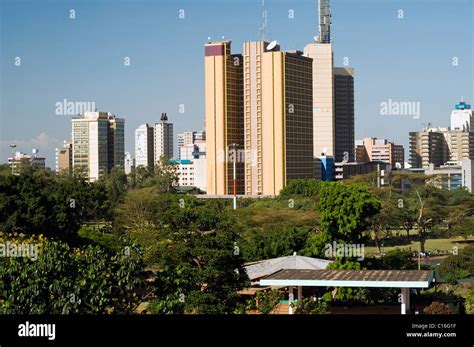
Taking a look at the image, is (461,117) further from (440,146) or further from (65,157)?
(65,157)

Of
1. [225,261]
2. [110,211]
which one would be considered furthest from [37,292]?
[110,211]

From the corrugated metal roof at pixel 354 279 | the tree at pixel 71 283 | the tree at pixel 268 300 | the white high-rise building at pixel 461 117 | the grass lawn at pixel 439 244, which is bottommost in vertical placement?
the grass lawn at pixel 439 244

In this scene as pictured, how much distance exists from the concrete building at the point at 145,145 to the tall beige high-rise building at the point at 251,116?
11.5m

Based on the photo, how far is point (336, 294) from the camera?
251 inches

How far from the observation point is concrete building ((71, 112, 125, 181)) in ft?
89.2

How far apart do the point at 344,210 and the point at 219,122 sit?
15.2m

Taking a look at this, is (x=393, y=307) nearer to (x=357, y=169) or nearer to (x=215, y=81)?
(x=215, y=81)

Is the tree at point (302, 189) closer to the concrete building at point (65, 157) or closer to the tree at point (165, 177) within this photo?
the tree at point (165, 177)

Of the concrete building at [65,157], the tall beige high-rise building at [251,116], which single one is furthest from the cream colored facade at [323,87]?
the tall beige high-rise building at [251,116]

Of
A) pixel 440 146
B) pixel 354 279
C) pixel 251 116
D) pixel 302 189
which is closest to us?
pixel 354 279

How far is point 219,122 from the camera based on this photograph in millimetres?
21891

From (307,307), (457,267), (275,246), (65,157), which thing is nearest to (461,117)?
(65,157)

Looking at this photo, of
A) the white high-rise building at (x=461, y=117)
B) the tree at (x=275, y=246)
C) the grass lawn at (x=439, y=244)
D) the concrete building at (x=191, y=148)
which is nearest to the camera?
the tree at (x=275, y=246)

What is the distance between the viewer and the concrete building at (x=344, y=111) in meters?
42.2
